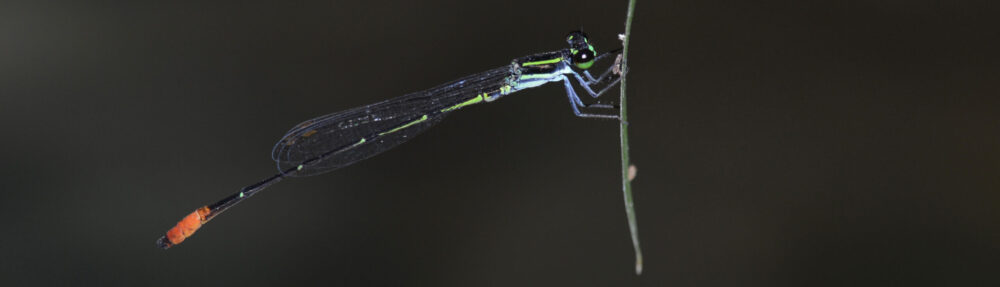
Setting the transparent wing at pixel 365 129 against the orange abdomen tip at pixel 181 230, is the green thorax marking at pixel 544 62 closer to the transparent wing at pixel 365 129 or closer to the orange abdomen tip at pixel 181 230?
the transparent wing at pixel 365 129

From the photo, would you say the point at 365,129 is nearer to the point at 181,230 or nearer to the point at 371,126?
the point at 371,126

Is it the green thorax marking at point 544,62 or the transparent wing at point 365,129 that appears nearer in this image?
the green thorax marking at point 544,62

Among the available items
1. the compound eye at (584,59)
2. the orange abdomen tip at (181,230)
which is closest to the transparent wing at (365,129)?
the orange abdomen tip at (181,230)

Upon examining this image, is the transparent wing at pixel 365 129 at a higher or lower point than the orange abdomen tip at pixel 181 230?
higher

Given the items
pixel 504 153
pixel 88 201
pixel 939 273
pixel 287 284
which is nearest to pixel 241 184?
pixel 287 284

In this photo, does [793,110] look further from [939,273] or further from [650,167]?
[939,273]

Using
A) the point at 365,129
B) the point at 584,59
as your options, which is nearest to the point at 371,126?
the point at 365,129

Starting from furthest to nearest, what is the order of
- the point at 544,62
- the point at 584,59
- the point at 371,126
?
the point at 371,126 < the point at 544,62 < the point at 584,59
